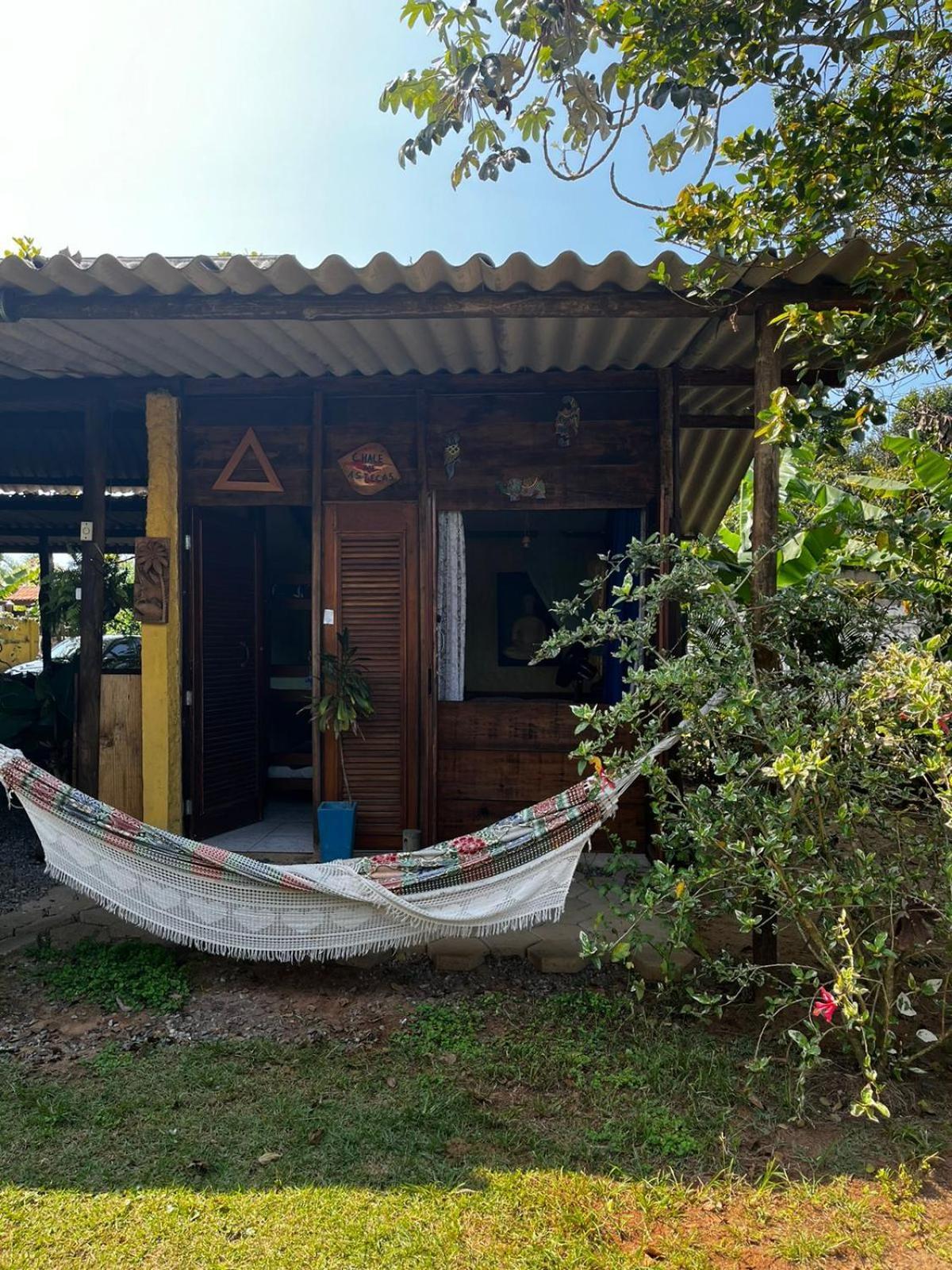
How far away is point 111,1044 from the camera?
257cm

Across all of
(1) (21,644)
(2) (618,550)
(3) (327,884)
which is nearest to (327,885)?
(3) (327,884)

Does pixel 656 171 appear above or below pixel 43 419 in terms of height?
above

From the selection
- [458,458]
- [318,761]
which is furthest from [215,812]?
[458,458]

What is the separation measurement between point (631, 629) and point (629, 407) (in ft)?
6.40

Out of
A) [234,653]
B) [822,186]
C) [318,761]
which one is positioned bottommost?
[318,761]

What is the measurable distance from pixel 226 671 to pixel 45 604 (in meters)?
1.49

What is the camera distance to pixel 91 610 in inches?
163

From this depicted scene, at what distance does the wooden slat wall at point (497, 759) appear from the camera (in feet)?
14.0

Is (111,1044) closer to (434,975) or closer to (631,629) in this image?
(434,975)

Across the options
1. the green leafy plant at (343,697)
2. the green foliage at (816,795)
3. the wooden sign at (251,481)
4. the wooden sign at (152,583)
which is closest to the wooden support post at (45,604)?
the wooden sign at (152,583)

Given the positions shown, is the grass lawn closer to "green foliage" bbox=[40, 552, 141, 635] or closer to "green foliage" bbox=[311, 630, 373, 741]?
"green foliage" bbox=[311, 630, 373, 741]

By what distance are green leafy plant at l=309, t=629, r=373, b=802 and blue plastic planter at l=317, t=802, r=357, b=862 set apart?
0.21 meters

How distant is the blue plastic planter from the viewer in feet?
13.2

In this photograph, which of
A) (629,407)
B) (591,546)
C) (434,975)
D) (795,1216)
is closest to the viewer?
(795,1216)
